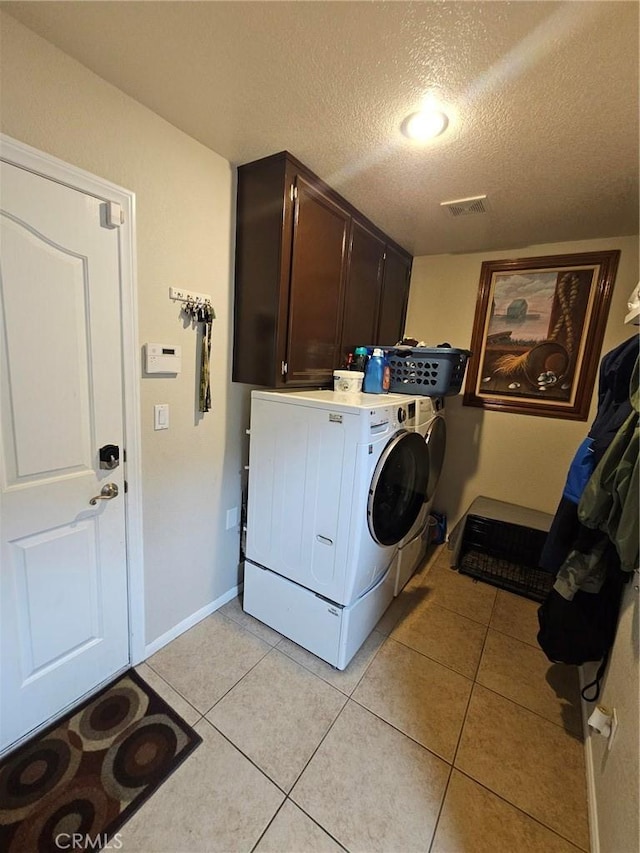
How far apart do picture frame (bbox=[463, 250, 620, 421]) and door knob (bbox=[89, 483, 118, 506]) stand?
8.05ft

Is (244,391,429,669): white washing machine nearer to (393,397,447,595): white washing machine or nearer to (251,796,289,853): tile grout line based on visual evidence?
(393,397,447,595): white washing machine

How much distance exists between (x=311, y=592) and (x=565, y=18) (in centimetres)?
214

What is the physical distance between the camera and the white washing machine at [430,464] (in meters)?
1.95

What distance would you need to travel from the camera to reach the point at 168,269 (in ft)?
4.84

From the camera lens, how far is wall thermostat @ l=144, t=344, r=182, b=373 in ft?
4.75

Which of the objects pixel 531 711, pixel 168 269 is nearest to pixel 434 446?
pixel 531 711

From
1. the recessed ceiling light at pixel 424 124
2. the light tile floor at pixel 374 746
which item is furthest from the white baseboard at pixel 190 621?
the recessed ceiling light at pixel 424 124

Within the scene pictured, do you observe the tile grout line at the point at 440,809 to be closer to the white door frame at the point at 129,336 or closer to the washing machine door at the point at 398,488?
the washing machine door at the point at 398,488

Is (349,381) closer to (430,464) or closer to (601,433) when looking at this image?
(430,464)

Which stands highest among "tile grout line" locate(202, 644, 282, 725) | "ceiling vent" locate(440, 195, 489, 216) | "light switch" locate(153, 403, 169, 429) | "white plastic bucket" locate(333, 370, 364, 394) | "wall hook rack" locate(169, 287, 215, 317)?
→ "ceiling vent" locate(440, 195, 489, 216)

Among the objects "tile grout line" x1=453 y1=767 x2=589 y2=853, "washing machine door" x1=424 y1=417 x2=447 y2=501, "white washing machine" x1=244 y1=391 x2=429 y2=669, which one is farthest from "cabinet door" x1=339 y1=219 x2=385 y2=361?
"tile grout line" x1=453 y1=767 x2=589 y2=853

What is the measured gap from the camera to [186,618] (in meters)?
1.86

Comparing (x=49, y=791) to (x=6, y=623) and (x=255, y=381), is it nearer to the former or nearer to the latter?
(x=6, y=623)
